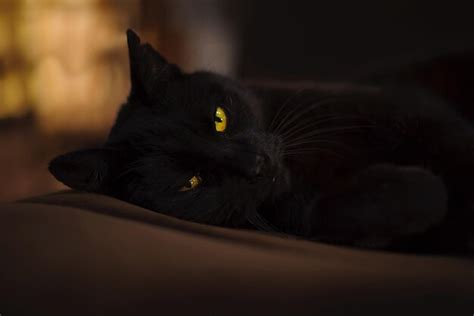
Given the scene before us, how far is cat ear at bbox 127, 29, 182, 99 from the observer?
103cm

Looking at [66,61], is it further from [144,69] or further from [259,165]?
[259,165]

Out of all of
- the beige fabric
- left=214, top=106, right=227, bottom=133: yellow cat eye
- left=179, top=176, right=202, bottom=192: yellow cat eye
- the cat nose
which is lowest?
the beige fabric

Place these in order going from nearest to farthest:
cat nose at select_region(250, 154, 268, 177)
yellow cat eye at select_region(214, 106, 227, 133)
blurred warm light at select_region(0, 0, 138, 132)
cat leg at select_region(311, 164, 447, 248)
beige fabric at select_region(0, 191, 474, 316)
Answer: beige fabric at select_region(0, 191, 474, 316) → cat leg at select_region(311, 164, 447, 248) → cat nose at select_region(250, 154, 268, 177) → yellow cat eye at select_region(214, 106, 227, 133) → blurred warm light at select_region(0, 0, 138, 132)

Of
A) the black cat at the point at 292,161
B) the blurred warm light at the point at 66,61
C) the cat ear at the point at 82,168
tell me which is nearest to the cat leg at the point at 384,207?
the black cat at the point at 292,161

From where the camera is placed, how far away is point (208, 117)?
985 millimetres

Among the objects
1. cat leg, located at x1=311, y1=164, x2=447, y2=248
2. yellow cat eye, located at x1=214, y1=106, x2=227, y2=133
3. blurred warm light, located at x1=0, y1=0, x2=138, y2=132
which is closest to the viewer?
cat leg, located at x1=311, y1=164, x2=447, y2=248

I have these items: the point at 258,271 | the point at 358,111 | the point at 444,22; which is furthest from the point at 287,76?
the point at 258,271

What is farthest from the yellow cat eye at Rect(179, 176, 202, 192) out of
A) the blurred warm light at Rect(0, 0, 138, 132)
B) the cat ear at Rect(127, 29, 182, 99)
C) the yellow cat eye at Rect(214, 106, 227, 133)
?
the blurred warm light at Rect(0, 0, 138, 132)

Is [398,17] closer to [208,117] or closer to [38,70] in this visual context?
[208,117]

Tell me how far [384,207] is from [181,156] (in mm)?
431

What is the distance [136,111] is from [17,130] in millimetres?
1316

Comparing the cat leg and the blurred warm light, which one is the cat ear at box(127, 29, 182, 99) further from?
the blurred warm light

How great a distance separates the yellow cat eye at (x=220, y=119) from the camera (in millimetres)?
992

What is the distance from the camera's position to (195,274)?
0.63 metres
